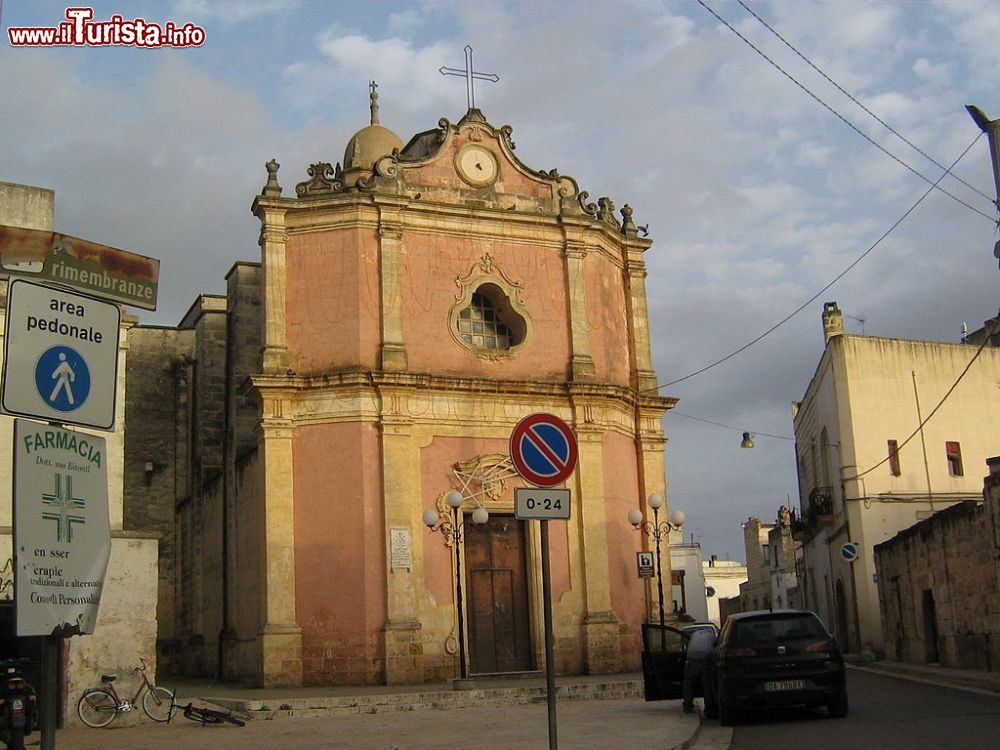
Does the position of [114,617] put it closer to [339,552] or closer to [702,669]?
[339,552]

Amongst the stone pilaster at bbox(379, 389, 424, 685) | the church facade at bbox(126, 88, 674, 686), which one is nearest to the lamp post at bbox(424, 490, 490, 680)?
the church facade at bbox(126, 88, 674, 686)

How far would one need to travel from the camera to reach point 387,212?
2452 centimetres

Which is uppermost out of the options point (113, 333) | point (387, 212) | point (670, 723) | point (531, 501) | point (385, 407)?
point (387, 212)

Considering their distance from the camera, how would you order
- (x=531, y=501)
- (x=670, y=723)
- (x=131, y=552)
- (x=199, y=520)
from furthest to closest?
(x=199, y=520)
(x=131, y=552)
(x=670, y=723)
(x=531, y=501)

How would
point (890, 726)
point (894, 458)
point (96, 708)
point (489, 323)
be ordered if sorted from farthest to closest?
point (894, 458) → point (489, 323) → point (96, 708) → point (890, 726)

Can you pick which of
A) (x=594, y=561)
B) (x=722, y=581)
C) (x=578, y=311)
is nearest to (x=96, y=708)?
(x=594, y=561)

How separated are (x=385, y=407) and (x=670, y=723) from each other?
1096 centimetres

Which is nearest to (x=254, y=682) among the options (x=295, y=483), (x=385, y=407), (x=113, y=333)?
(x=295, y=483)

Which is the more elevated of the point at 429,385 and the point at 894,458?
the point at 429,385

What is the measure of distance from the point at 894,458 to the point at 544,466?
30.4m

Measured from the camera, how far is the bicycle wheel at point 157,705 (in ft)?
55.5

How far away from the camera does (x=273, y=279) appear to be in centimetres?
2414

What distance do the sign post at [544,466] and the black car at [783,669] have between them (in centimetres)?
483

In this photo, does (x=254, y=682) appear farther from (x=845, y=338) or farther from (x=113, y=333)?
(x=845, y=338)
